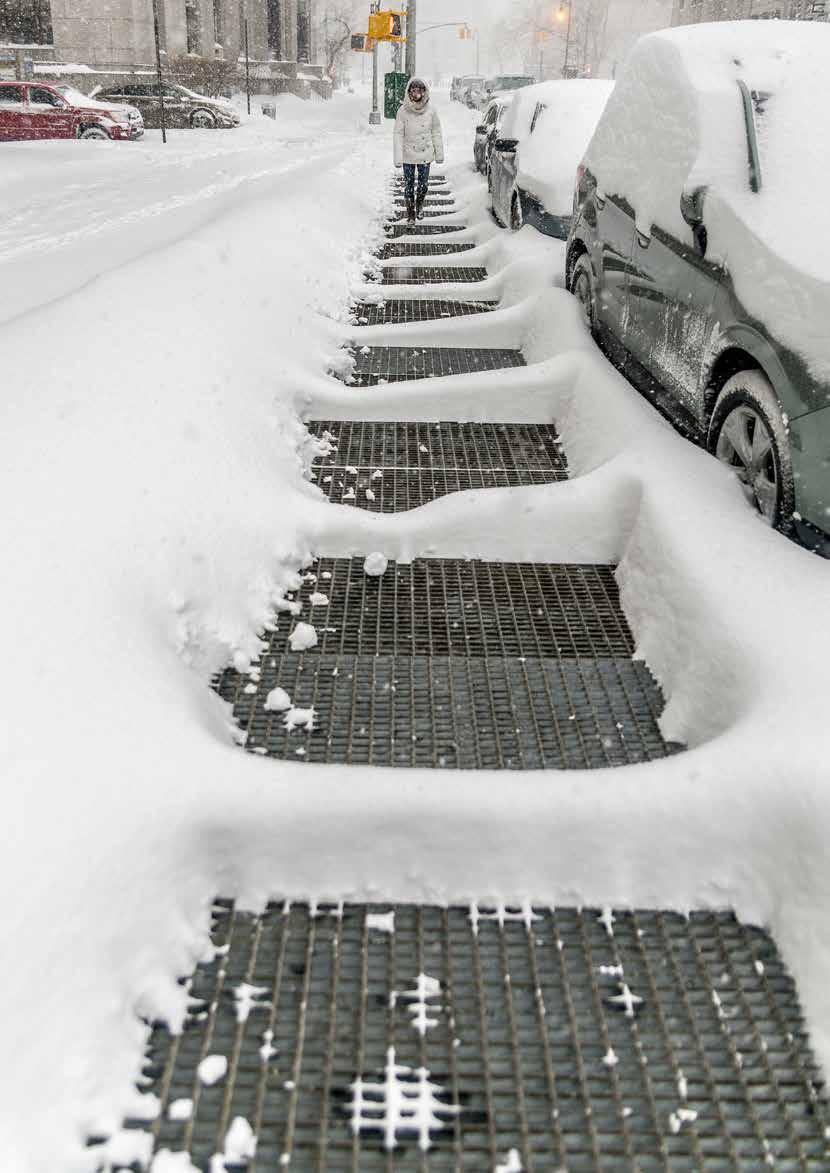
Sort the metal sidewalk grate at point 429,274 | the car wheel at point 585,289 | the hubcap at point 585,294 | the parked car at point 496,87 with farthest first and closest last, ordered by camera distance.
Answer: the parked car at point 496,87
the metal sidewalk grate at point 429,274
the hubcap at point 585,294
the car wheel at point 585,289

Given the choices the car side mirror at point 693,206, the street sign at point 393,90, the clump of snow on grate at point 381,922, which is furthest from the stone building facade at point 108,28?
the clump of snow on grate at point 381,922

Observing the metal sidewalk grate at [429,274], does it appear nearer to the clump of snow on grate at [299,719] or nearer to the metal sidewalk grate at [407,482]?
the metal sidewalk grate at [407,482]

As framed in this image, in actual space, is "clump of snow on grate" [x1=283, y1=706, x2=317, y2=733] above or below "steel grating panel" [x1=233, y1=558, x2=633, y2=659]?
below

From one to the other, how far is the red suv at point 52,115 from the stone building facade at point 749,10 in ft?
63.5

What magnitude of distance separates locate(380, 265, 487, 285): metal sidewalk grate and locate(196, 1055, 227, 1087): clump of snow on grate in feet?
26.8

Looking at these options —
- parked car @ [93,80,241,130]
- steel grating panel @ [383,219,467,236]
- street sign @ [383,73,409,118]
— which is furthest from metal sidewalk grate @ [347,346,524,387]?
parked car @ [93,80,241,130]

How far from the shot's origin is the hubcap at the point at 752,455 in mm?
3656

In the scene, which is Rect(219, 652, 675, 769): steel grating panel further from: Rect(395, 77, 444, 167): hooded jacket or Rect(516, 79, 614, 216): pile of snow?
Rect(395, 77, 444, 167): hooded jacket

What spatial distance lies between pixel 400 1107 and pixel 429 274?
8925mm

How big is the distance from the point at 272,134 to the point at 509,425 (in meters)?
30.4

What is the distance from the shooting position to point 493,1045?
205 centimetres

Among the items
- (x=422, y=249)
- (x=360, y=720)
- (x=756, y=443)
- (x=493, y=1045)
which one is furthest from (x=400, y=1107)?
(x=422, y=249)

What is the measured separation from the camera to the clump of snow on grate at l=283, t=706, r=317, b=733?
3.04m

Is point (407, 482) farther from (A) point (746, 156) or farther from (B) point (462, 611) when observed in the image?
(A) point (746, 156)
